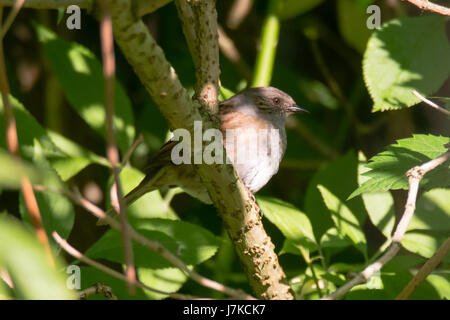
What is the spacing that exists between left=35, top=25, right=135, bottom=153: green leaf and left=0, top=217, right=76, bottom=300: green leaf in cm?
222

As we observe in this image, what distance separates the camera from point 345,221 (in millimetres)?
2420

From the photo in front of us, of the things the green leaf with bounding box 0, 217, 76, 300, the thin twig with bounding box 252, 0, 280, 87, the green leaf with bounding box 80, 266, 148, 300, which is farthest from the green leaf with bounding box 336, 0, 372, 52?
the green leaf with bounding box 0, 217, 76, 300

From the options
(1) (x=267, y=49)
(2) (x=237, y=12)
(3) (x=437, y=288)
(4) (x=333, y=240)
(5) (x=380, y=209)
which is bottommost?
(3) (x=437, y=288)

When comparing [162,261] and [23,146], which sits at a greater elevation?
[23,146]

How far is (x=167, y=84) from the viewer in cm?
144

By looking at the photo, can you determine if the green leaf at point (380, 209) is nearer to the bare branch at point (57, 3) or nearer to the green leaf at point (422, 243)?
the green leaf at point (422, 243)

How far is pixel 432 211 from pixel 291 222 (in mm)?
554

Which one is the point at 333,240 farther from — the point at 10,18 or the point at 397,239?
the point at 10,18

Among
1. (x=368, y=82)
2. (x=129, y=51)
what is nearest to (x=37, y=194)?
(x=129, y=51)

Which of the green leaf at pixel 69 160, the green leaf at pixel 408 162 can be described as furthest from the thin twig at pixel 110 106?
the green leaf at pixel 69 160

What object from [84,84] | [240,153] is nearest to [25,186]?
[84,84]

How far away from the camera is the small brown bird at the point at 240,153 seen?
295 centimetres
